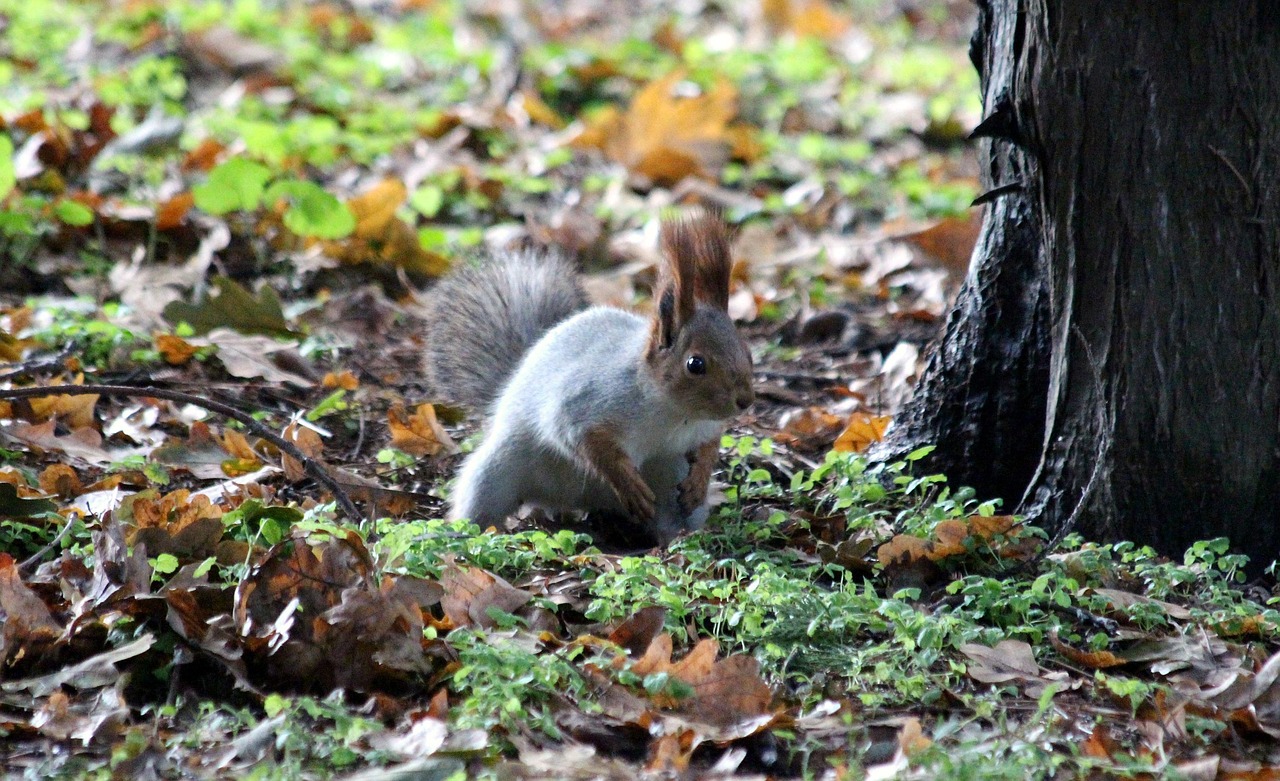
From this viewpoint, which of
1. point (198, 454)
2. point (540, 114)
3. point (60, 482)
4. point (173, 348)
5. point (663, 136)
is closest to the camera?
point (60, 482)

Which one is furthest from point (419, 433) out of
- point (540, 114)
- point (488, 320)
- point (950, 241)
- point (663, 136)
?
point (540, 114)

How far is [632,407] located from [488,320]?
69 cm

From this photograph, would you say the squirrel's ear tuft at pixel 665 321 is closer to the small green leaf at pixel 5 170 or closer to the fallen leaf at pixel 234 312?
the fallen leaf at pixel 234 312

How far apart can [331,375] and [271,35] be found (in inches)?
155

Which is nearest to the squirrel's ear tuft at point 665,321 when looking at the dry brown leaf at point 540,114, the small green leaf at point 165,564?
the small green leaf at point 165,564

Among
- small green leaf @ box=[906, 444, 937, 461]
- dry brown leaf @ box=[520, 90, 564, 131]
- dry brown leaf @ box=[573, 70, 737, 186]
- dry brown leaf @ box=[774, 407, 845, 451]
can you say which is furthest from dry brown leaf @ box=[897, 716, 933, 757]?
dry brown leaf @ box=[520, 90, 564, 131]

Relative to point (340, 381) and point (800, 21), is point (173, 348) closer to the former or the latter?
point (340, 381)

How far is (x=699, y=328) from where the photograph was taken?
3037mm

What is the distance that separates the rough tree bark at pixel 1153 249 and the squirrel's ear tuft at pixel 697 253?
0.58m

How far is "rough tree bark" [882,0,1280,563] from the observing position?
250 cm

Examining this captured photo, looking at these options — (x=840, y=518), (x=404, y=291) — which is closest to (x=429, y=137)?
(x=404, y=291)

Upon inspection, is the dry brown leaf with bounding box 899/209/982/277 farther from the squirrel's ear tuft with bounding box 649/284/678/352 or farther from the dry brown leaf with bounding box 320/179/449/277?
the squirrel's ear tuft with bounding box 649/284/678/352

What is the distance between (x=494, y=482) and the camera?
126 inches

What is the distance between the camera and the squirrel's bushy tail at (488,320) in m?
3.62
